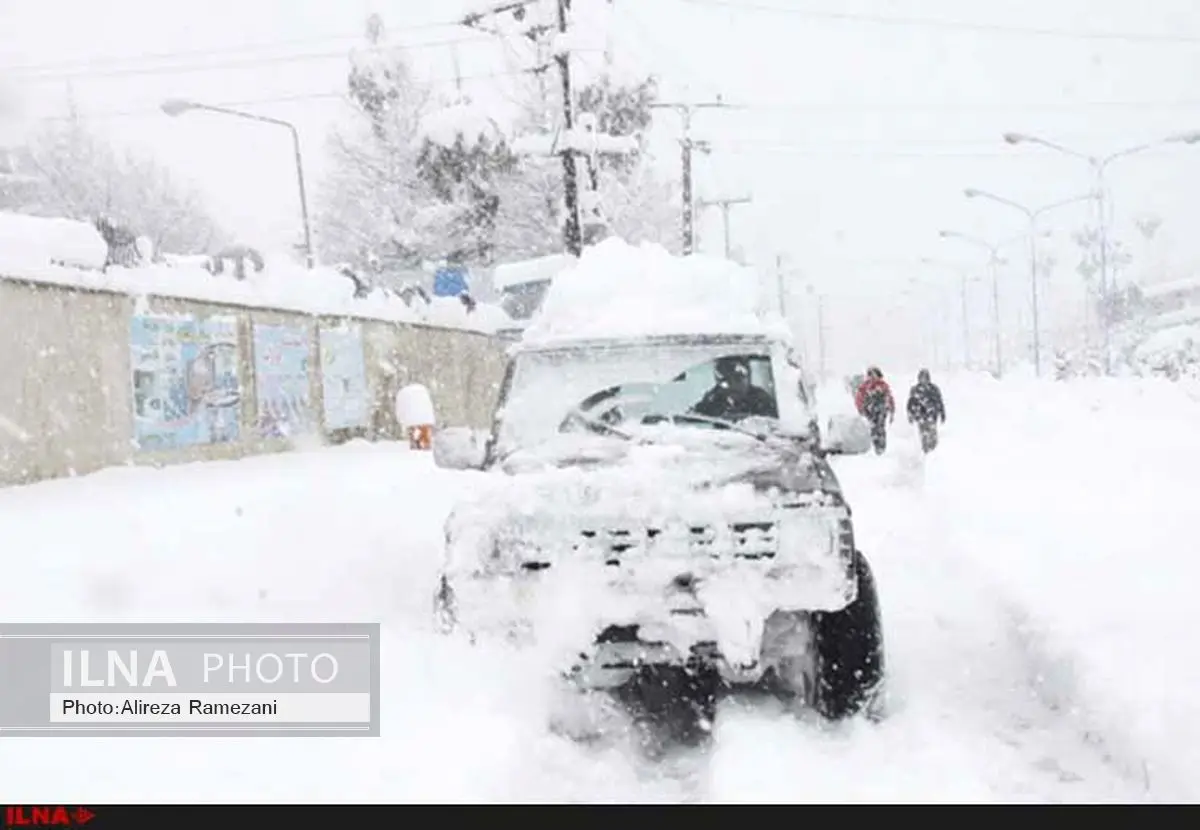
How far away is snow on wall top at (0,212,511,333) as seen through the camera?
36.4ft

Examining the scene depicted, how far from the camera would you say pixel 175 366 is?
13.2 metres

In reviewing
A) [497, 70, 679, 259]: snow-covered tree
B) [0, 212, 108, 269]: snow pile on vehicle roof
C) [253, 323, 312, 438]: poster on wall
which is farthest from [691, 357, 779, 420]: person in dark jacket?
[497, 70, 679, 259]: snow-covered tree

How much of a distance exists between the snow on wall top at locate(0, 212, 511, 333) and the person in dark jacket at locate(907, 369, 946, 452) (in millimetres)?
8657

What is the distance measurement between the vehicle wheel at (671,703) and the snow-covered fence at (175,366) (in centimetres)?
735

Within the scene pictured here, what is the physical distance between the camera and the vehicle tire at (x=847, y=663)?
4.87 m

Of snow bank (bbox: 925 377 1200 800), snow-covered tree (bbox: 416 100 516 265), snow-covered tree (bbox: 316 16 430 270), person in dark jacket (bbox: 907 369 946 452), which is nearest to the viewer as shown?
snow bank (bbox: 925 377 1200 800)

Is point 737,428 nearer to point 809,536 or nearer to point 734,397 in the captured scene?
point 734,397

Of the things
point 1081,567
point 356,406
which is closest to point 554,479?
point 1081,567

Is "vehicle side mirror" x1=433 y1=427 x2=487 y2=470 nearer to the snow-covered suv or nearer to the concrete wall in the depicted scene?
the snow-covered suv

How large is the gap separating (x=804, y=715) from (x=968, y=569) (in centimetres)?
399

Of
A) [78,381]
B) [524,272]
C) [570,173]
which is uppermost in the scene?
[570,173]

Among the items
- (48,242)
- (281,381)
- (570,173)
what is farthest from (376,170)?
(48,242)

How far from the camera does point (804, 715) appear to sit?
197 inches

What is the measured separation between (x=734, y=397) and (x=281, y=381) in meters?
11.1
